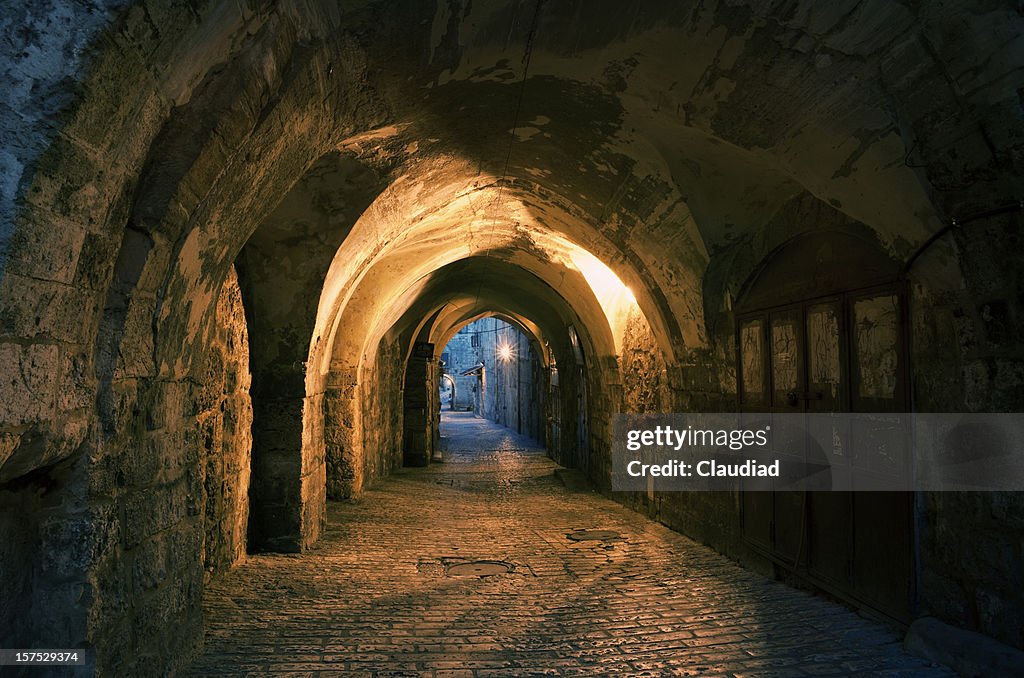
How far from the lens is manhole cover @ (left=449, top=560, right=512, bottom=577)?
4.84 metres

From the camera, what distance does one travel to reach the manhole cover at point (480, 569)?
15.9 feet

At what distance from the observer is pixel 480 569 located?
4.98m

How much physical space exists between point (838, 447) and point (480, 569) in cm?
270

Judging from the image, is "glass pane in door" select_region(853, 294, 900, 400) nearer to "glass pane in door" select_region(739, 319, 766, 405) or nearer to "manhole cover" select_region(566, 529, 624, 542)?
"glass pane in door" select_region(739, 319, 766, 405)

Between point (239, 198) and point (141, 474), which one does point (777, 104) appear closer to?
point (239, 198)

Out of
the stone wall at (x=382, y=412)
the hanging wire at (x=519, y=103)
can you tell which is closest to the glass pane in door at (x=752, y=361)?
the hanging wire at (x=519, y=103)

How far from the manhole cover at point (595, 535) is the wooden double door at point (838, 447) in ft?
4.80

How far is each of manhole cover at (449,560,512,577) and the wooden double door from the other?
191cm

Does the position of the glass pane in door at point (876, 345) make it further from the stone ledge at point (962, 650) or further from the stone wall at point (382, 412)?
the stone wall at point (382, 412)

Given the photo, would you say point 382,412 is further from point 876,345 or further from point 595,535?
point 876,345

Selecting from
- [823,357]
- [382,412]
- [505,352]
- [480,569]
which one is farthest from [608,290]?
[505,352]

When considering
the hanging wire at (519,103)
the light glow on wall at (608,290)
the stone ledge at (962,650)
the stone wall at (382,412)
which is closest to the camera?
the stone ledge at (962,650)

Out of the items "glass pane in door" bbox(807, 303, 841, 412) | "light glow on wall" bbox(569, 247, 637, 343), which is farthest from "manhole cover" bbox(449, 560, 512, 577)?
"light glow on wall" bbox(569, 247, 637, 343)

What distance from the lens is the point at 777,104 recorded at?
3168mm
